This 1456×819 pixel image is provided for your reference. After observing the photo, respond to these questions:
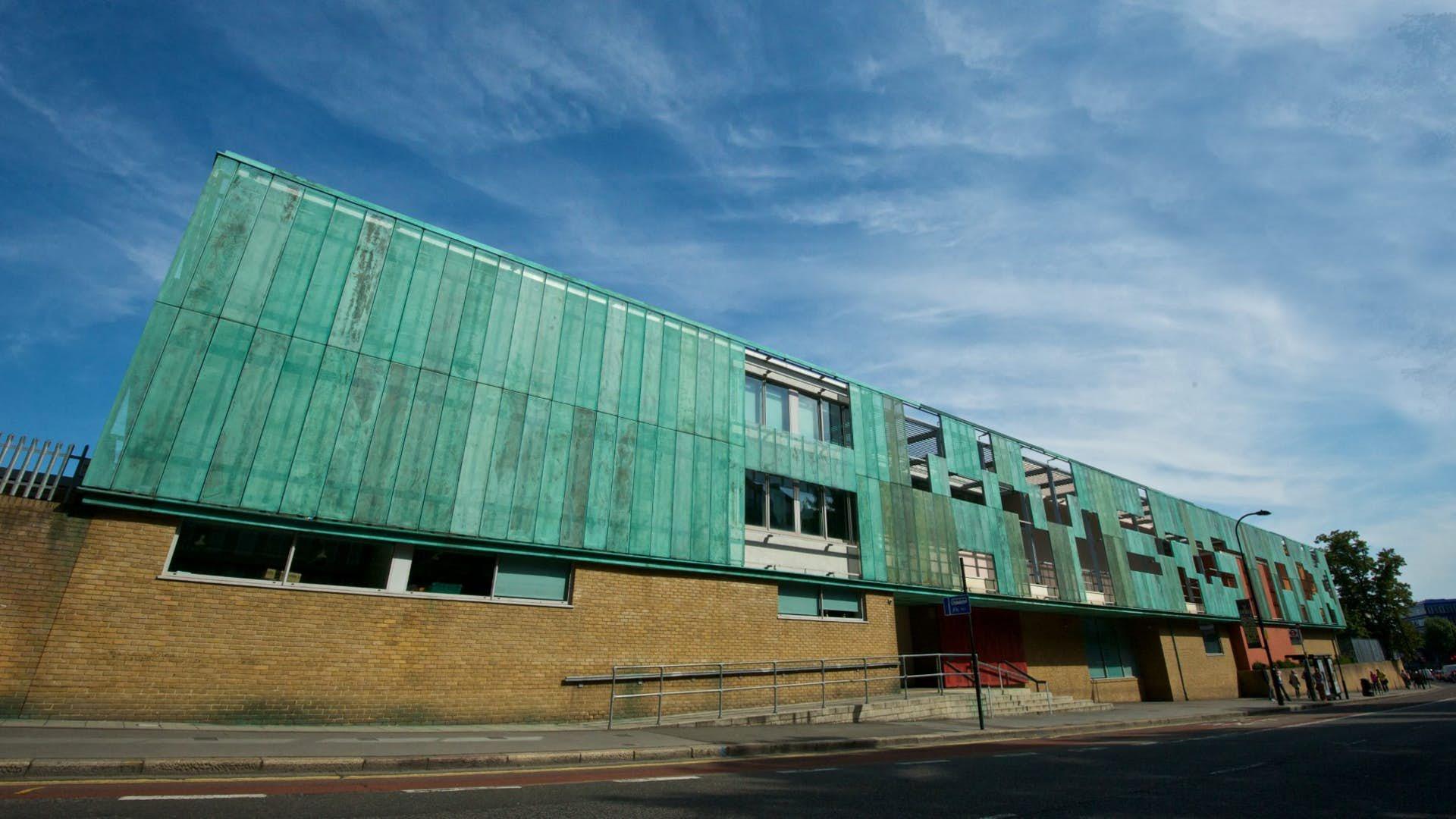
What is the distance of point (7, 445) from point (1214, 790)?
17961 mm

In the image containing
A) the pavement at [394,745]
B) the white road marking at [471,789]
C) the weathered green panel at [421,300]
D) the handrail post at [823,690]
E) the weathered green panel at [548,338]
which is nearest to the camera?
the white road marking at [471,789]

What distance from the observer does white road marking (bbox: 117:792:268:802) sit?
6.06m

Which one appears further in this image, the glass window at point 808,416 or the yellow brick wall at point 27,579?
the glass window at point 808,416

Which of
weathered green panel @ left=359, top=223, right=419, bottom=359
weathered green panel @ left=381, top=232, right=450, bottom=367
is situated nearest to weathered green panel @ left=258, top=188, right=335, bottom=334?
weathered green panel @ left=359, top=223, right=419, bottom=359

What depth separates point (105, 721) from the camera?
32.6 feet

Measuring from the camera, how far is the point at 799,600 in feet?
62.1

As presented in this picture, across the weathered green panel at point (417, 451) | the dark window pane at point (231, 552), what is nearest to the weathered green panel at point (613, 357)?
the weathered green panel at point (417, 451)

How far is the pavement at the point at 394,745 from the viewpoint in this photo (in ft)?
23.9

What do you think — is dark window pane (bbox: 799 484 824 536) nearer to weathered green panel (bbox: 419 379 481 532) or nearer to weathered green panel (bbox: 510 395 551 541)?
weathered green panel (bbox: 510 395 551 541)

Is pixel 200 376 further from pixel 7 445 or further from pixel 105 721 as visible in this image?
pixel 105 721

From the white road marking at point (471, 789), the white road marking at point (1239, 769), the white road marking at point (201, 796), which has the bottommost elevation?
the white road marking at point (471, 789)

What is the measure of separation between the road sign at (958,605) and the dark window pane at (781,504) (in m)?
4.96

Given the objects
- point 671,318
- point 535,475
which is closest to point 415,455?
point 535,475

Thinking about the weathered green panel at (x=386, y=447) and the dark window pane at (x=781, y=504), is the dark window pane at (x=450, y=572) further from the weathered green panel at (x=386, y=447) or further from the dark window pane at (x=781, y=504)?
the dark window pane at (x=781, y=504)
